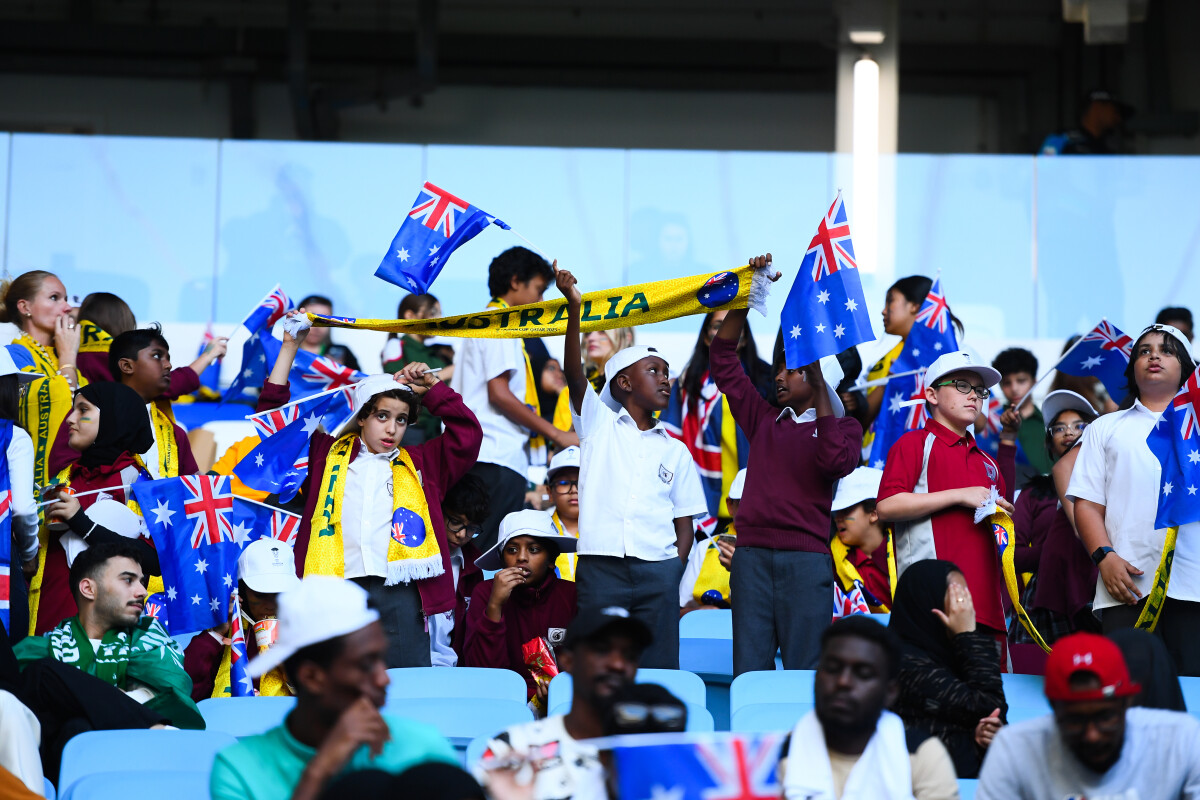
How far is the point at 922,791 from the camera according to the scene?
3.41 meters

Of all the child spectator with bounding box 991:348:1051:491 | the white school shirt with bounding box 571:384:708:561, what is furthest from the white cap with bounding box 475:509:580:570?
the child spectator with bounding box 991:348:1051:491

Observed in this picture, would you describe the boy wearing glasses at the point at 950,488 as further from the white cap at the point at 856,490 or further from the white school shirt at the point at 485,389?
the white school shirt at the point at 485,389

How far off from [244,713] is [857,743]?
1932 millimetres

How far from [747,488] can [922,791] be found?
201 cm

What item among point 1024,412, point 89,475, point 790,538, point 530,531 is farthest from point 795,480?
point 1024,412

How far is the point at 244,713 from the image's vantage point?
4.45 meters

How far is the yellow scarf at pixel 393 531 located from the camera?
17.5 feet

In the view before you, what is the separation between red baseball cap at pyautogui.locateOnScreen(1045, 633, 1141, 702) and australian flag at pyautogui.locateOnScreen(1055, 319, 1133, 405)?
3557mm

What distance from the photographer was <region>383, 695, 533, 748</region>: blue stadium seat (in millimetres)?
4195

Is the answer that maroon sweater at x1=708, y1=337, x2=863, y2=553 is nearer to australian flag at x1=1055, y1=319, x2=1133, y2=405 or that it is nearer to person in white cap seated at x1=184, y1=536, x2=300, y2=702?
person in white cap seated at x1=184, y1=536, x2=300, y2=702

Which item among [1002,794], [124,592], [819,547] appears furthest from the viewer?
[819,547]

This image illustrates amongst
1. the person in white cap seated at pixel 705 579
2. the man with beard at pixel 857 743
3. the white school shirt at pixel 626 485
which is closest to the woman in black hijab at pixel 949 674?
the man with beard at pixel 857 743

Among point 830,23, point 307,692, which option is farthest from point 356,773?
point 830,23

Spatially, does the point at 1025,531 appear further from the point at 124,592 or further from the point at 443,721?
the point at 124,592
